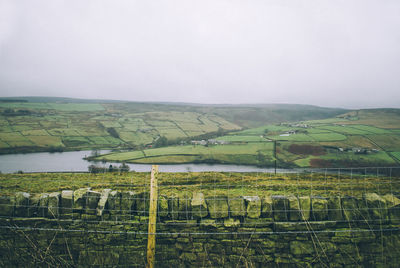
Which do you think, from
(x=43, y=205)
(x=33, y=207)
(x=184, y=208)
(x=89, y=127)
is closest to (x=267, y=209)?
(x=184, y=208)

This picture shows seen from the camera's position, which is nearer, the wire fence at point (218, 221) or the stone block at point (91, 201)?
the wire fence at point (218, 221)

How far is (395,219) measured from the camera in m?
6.25

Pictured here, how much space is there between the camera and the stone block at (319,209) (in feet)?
20.0

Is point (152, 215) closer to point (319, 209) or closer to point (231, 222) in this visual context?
point (231, 222)

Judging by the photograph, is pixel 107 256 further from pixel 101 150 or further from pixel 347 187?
pixel 101 150

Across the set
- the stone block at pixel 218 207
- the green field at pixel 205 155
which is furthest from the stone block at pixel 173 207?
the green field at pixel 205 155

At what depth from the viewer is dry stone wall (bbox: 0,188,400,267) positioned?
5.99 metres

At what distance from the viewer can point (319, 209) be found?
241 inches

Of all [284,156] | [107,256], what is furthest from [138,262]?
[284,156]

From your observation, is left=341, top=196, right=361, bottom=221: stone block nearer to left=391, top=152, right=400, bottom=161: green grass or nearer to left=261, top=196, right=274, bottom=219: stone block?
left=261, top=196, right=274, bottom=219: stone block

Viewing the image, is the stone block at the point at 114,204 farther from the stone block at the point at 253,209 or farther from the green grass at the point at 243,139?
the green grass at the point at 243,139

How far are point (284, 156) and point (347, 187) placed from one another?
2641cm

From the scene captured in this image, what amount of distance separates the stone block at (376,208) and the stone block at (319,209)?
44.4 inches

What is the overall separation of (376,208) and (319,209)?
151cm
